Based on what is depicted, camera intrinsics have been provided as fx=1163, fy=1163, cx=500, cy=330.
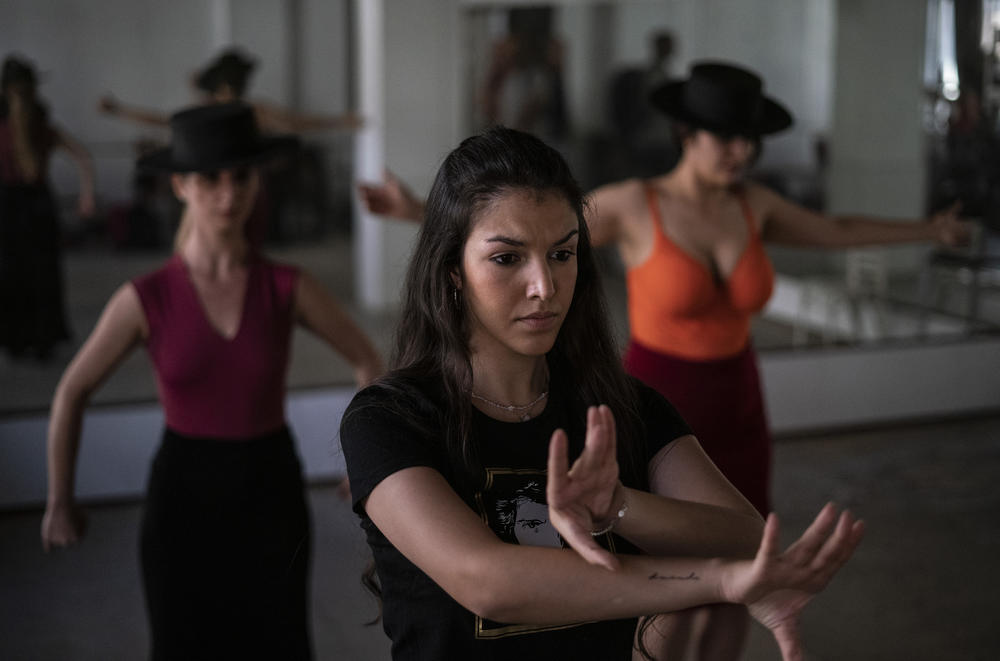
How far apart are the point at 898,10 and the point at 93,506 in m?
4.60

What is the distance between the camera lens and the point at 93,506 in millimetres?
4766

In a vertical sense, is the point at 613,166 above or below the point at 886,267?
above

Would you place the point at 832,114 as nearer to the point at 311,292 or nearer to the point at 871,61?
the point at 871,61

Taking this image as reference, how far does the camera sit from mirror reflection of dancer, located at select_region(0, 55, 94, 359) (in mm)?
4520

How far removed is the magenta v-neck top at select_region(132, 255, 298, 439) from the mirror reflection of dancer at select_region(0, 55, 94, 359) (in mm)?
2423

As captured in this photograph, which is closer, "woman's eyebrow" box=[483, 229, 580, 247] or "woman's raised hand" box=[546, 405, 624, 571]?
"woman's raised hand" box=[546, 405, 624, 571]

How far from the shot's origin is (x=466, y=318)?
1500 millimetres

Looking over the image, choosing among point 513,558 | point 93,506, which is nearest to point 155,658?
point 513,558

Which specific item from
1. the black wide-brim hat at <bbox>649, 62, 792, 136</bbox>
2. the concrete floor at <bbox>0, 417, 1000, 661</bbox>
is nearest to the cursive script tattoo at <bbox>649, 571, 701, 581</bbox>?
the black wide-brim hat at <bbox>649, 62, 792, 136</bbox>

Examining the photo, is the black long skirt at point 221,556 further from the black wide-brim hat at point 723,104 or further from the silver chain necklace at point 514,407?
the black wide-brim hat at point 723,104

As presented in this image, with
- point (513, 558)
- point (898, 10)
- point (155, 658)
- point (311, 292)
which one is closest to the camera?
point (513, 558)

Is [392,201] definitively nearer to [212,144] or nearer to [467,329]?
[212,144]

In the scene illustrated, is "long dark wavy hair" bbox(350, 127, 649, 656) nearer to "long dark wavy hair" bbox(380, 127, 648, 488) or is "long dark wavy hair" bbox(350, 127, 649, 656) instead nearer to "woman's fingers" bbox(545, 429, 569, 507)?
"long dark wavy hair" bbox(380, 127, 648, 488)

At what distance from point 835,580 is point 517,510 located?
9.41ft
